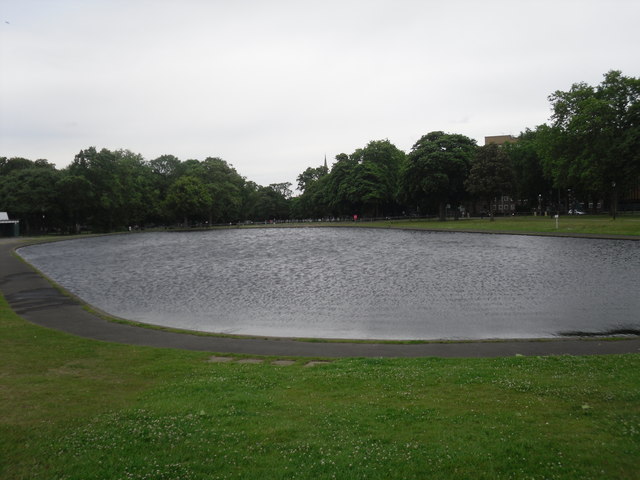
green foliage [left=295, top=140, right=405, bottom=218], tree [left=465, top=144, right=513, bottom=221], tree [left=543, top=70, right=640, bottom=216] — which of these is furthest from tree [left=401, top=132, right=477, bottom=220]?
tree [left=543, top=70, right=640, bottom=216]

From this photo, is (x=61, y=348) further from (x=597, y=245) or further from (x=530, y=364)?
(x=597, y=245)

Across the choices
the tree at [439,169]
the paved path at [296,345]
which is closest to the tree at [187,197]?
the tree at [439,169]

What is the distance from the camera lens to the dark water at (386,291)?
52.1ft

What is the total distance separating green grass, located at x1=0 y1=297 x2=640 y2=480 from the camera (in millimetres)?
5480

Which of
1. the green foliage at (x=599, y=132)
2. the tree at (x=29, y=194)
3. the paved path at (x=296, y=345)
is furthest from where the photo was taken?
the tree at (x=29, y=194)

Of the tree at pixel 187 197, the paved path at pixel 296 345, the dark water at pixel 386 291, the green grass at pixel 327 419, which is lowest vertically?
the dark water at pixel 386 291

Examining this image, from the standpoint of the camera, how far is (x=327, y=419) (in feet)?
22.3

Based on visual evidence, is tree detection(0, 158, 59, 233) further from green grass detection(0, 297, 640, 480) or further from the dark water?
green grass detection(0, 297, 640, 480)

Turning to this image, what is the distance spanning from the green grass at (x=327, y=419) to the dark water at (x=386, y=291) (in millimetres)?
5474

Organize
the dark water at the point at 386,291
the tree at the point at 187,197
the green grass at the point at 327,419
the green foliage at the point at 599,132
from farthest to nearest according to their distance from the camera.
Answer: the tree at the point at 187,197 < the green foliage at the point at 599,132 < the dark water at the point at 386,291 < the green grass at the point at 327,419

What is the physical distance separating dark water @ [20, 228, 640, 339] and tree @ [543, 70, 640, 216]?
25218 millimetres

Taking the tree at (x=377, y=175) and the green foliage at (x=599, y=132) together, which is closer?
the green foliage at (x=599, y=132)

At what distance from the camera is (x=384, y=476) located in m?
5.24

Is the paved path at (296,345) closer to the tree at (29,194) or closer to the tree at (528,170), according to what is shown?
the tree at (528,170)
